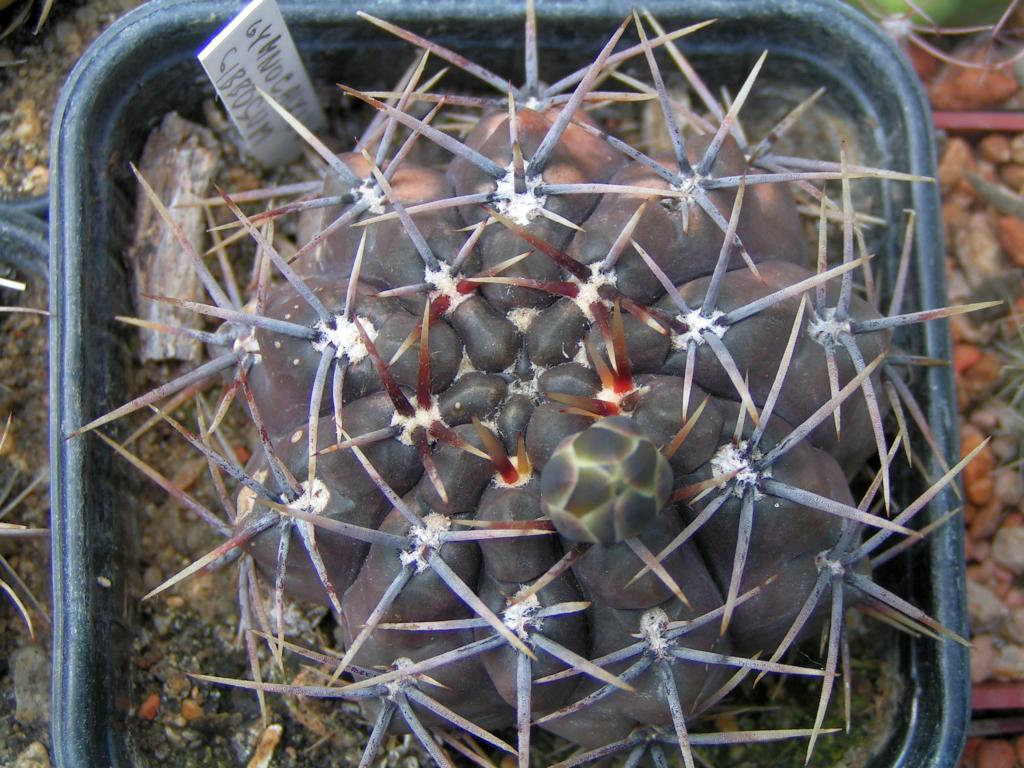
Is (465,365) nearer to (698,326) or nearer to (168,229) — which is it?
(698,326)

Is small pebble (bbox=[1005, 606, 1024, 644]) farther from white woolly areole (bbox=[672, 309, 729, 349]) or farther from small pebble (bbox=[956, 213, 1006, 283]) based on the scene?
white woolly areole (bbox=[672, 309, 729, 349])

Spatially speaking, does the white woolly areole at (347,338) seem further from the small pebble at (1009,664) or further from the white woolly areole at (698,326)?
the small pebble at (1009,664)

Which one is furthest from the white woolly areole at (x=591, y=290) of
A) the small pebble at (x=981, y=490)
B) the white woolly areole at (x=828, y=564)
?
the small pebble at (x=981, y=490)

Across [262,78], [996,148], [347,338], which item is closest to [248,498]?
[347,338]

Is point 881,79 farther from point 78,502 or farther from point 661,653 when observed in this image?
point 78,502

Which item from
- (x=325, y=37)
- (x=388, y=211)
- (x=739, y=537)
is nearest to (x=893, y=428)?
(x=739, y=537)
